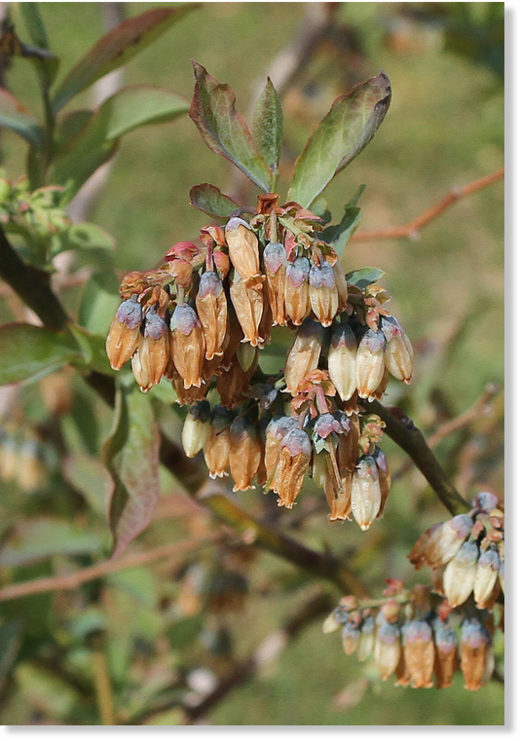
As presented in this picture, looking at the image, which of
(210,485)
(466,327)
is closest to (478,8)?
(466,327)

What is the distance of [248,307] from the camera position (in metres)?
0.67

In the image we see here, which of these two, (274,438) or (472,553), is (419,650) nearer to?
(472,553)

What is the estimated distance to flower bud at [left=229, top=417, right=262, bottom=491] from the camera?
75cm

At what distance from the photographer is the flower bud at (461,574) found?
0.83 m

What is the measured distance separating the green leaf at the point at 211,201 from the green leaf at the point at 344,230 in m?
0.09

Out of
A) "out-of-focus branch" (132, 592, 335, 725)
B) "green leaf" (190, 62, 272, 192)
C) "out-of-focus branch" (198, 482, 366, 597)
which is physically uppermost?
"green leaf" (190, 62, 272, 192)

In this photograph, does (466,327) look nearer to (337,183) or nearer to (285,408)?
(285,408)

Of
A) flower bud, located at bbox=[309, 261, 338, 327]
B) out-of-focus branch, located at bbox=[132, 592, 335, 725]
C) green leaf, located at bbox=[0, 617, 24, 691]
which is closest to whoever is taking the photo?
flower bud, located at bbox=[309, 261, 338, 327]

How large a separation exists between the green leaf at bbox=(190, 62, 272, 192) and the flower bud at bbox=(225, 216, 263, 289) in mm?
110

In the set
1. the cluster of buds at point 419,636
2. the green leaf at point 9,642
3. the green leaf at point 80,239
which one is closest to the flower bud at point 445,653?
the cluster of buds at point 419,636

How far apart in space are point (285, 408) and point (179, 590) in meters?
1.34

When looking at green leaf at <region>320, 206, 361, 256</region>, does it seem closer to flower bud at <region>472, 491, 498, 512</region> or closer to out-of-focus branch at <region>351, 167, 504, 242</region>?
flower bud at <region>472, 491, 498, 512</region>

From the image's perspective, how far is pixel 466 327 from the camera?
5.82 ft

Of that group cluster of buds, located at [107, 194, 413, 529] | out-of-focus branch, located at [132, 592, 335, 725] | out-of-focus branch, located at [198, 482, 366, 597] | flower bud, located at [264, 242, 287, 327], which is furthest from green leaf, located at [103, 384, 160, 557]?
out-of-focus branch, located at [132, 592, 335, 725]
